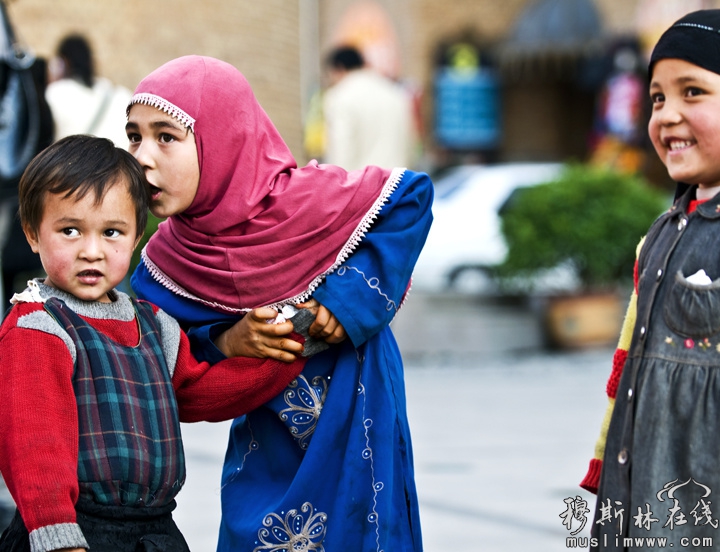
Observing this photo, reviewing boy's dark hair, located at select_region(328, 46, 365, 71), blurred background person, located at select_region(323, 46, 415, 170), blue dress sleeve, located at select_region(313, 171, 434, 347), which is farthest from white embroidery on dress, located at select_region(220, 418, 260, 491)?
boy's dark hair, located at select_region(328, 46, 365, 71)

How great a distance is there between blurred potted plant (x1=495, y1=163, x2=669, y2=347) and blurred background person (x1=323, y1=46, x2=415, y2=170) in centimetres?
140

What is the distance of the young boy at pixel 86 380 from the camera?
2.06 metres

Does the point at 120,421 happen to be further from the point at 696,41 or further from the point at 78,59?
the point at 78,59

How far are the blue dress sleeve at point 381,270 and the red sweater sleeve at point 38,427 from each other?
0.63 m

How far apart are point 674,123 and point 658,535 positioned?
86cm

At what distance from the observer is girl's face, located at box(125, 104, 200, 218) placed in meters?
2.42

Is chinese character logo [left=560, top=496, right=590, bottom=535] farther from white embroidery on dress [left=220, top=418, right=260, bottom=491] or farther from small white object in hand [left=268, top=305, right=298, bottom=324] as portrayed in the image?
small white object in hand [left=268, top=305, right=298, bottom=324]

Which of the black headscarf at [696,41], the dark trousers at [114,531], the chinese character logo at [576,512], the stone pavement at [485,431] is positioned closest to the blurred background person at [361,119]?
the stone pavement at [485,431]

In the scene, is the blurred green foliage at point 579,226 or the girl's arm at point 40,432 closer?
the girl's arm at point 40,432

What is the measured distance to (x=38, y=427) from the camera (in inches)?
81.1

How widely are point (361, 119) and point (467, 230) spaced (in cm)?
362

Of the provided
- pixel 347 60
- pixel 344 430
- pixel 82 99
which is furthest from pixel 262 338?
pixel 347 60

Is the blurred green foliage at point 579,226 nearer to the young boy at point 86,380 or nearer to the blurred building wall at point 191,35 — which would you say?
the blurred building wall at point 191,35

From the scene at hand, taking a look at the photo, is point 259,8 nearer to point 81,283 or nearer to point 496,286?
point 496,286
